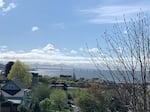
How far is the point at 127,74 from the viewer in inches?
120

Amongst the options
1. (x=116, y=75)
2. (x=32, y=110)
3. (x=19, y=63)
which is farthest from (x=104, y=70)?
(x=19, y=63)

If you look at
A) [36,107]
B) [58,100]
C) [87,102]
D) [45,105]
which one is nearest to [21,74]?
[58,100]

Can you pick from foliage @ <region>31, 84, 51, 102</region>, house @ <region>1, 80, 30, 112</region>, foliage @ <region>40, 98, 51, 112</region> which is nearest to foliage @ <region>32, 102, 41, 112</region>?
foliage @ <region>40, 98, 51, 112</region>

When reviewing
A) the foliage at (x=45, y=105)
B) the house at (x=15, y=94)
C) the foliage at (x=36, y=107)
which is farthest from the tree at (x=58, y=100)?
the foliage at (x=36, y=107)

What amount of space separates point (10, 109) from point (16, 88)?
6863 millimetres

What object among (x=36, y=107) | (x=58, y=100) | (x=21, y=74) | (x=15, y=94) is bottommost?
(x=36, y=107)

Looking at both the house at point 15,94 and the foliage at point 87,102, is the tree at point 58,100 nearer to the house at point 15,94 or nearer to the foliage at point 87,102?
the house at point 15,94

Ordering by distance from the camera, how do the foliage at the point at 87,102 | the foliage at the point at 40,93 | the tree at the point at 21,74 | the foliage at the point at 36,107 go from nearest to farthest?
the foliage at the point at 87,102, the foliage at the point at 36,107, the foliage at the point at 40,93, the tree at the point at 21,74

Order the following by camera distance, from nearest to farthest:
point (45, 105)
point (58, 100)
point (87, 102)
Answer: point (87, 102) → point (45, 105) → point (58, 100)

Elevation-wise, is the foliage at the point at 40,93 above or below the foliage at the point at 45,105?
above

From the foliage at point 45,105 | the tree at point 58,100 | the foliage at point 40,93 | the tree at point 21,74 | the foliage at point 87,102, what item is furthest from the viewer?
the tree at point 21,74

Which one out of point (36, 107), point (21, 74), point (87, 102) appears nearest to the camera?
point (87, 102)

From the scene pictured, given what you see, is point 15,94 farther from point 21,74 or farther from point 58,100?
point 21,74

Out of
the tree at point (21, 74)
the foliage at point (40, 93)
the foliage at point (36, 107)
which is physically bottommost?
the foliage at point (36, 107)
